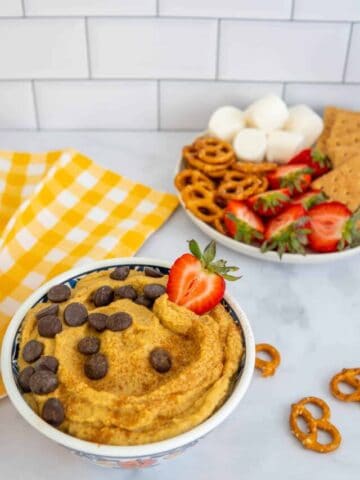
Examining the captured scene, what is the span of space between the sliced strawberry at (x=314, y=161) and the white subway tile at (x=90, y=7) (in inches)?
15.5

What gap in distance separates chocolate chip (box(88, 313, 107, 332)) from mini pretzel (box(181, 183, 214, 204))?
0.38 metres

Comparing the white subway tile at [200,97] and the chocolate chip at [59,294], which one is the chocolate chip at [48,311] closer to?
Result: the chocolate chip at [59,294]

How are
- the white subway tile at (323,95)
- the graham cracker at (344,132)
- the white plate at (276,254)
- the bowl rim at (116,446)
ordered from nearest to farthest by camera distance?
the bowl rim at (116,446)
the white plate at (276,254)
the graham cracker at (344,132)
the white subway tile at (323,95)

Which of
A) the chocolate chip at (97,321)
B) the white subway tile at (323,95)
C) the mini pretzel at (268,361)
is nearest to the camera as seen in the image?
the chocolate chip at (97,321)

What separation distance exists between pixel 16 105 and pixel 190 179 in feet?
1.42

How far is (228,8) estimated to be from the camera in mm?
1112

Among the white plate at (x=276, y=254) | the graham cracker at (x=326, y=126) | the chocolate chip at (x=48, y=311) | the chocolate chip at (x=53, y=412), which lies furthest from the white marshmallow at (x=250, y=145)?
the chocolate chip at (x=53, y=412)

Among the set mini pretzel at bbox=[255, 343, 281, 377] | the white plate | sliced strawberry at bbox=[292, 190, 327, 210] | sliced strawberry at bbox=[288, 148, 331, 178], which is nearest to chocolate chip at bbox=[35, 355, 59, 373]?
mini pretzel at bbox=[255, 343, 281, 377]

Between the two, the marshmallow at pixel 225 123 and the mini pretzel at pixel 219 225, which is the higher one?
the marshmallow at pixel 225 123

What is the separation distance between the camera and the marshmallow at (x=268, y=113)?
3.75 feet

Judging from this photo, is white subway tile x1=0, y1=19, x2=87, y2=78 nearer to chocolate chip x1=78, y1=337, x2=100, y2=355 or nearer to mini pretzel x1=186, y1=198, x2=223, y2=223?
mini pretzel x1=186, y1=198, x2=223, y2=223

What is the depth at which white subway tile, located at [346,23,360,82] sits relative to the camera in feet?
3.78

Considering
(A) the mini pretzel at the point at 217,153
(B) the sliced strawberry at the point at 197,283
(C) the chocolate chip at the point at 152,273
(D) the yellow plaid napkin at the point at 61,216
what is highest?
(B) the sliced strawberry at the point at 197,283

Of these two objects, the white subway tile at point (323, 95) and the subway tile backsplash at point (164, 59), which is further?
the white subway tile at point (323, 95)
